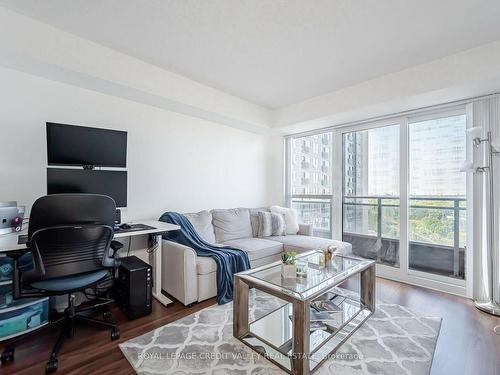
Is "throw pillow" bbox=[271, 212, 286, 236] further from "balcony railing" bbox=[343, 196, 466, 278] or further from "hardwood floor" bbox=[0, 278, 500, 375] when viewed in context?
"hardwood floor" bbox=[0, 278, 500, 375]

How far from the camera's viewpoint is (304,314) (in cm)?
143

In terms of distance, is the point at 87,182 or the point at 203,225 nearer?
the point at 87,182

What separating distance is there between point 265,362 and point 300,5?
2.51 metres

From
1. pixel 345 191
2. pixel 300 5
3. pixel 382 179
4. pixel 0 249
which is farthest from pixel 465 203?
pixel 0 249

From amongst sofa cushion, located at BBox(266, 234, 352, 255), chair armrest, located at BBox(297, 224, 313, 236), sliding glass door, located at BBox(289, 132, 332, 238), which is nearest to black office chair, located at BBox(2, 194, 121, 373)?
sofa cushion, located at BBox(266, 234, 352, 255)

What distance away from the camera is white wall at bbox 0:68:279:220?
217 centimetres

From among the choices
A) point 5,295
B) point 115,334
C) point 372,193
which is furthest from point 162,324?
point 372,193

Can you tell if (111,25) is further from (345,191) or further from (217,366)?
(345,191)

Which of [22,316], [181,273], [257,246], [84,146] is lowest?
[22,316]

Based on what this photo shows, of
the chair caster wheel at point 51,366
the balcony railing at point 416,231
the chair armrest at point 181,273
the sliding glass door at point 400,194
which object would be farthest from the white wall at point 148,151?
the balcony railing at point 416,231

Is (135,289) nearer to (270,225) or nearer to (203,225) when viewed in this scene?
(203,225)

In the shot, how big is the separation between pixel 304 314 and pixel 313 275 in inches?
20.7

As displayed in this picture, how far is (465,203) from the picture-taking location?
108 inches

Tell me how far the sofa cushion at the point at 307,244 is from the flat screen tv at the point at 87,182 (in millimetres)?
2013
